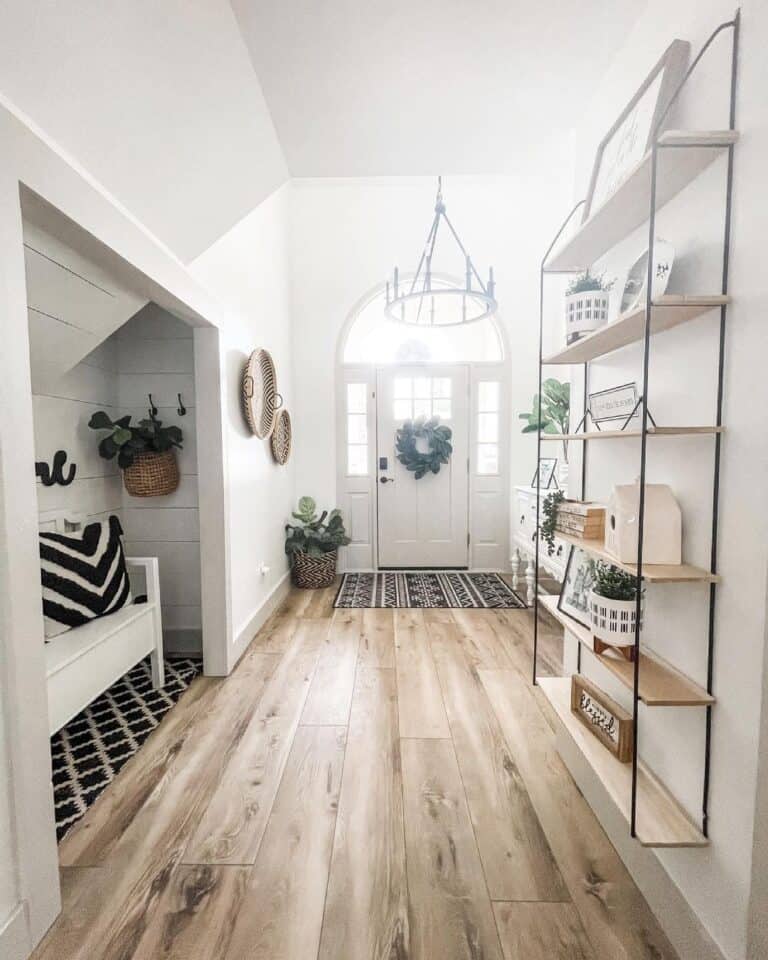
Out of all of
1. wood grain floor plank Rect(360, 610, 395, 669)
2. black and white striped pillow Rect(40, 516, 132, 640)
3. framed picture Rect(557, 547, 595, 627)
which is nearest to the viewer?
framed picture Rect(557, 547, 595, 627)

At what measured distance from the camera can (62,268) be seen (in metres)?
1.55

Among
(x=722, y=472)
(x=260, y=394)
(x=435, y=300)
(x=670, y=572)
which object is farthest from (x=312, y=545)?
(x=435, y=300)

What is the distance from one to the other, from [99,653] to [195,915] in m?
1.03

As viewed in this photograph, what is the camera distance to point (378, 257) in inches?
174

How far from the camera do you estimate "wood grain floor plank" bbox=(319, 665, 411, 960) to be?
1131 millimetres

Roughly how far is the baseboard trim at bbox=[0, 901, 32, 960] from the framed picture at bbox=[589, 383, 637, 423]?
1.93m

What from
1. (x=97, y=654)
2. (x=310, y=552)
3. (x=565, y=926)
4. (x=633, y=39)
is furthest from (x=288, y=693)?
(x=633, y=39)

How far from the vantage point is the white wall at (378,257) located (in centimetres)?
434

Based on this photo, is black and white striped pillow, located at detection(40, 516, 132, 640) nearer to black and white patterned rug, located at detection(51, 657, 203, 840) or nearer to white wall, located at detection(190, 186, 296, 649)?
black and white patterned rug, located at detection(51, 657, 203, 840)

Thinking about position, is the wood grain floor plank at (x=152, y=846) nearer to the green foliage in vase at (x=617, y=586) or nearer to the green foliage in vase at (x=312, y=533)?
the green foliage in vase at (x=617, y=586)

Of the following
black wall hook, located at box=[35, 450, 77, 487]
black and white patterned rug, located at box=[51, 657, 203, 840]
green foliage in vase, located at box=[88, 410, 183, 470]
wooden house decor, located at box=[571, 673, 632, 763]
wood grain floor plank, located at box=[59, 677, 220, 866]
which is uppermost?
green foliage in vase, located at box=[88, 410, 183, 470]

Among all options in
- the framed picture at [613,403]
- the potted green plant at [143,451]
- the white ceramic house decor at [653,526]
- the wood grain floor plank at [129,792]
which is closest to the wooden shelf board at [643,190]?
the framed picture at [613,403]

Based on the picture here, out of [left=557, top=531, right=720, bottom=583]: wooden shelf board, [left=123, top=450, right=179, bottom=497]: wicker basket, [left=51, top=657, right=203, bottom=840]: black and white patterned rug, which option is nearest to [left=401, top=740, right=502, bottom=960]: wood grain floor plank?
[left=557, top=531, right=720, bottom=583]: wooden shelf board

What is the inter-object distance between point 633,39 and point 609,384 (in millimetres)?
985
